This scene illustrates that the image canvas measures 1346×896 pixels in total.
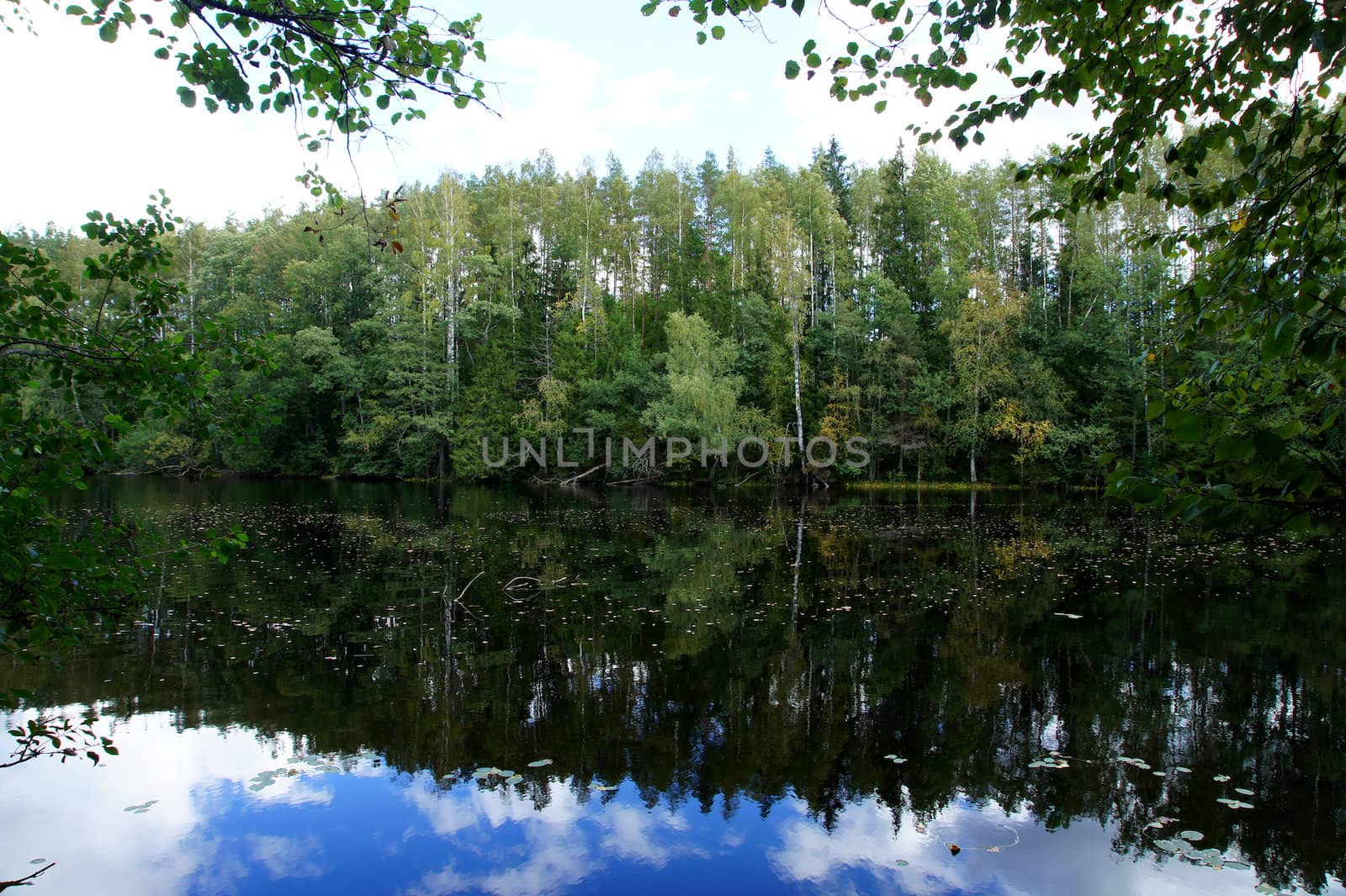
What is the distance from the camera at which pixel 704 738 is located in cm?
593

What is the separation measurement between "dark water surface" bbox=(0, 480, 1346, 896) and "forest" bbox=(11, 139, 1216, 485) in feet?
74.6

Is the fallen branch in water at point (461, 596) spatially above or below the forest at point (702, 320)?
below

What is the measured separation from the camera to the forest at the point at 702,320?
33312 mm

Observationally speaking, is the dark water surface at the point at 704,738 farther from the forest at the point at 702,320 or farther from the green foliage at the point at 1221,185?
the forest at the point at 702,320

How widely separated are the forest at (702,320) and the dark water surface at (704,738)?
22745 mm

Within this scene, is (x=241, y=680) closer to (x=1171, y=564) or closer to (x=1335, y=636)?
(x=1335, y=636)

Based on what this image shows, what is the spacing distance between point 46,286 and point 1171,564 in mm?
15740

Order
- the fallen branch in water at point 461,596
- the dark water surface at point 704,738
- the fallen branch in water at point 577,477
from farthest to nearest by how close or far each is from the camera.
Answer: the fallen branch in water at point 577,477 → the fallen branch in water at point 461,596 → the dark water surface at point 704,738

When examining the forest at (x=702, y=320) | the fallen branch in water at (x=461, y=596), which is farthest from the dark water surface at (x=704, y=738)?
the forest at (x=702, y=320)

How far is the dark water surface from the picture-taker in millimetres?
4367

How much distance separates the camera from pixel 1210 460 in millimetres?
1955

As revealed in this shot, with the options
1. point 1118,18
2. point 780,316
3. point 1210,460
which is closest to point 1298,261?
point 1118,18

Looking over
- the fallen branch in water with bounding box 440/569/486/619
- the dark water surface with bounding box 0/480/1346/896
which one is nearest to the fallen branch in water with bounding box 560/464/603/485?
the fallen branch in water with bounding box 440/569/486/619

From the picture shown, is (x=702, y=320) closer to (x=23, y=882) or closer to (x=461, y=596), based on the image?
(x=461, y=596)
